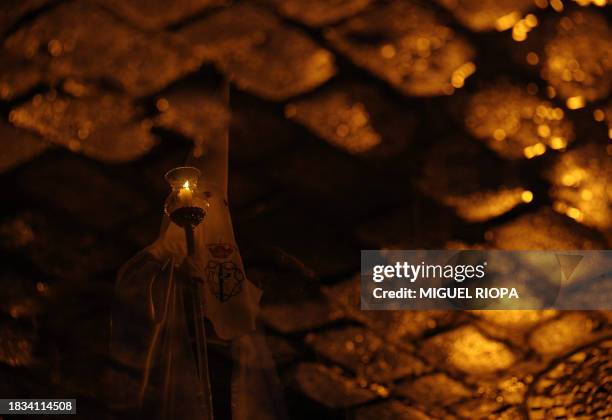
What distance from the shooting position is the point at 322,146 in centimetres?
48

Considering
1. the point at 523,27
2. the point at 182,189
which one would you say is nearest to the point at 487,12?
the point at 523,27

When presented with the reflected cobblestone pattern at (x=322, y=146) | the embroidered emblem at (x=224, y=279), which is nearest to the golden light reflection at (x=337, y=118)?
the reflected cobblestone pattern at (x=322, y=146)

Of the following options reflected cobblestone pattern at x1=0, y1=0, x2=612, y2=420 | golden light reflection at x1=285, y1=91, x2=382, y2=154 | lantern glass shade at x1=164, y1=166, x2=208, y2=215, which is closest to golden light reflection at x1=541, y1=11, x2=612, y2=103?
reflected cobblestone pattern at x1=0, y1=0, x2=612, y2=420

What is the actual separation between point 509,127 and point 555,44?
55 millimetres

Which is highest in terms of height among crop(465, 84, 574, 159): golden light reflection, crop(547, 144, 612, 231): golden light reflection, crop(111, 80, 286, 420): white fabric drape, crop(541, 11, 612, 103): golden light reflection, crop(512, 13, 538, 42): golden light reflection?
crop(512, 13, 538, 42): golden light reflection

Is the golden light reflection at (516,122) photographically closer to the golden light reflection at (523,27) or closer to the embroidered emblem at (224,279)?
the golden light reflection at (523,27)

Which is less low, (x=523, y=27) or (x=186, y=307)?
(x=523, y=27)

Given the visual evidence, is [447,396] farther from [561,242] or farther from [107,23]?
[107,23]

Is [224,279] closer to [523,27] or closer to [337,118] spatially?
[337,118]

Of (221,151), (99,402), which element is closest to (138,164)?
(221,151)

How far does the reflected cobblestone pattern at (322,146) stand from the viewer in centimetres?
47

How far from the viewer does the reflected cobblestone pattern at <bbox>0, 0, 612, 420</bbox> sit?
47 centimetres

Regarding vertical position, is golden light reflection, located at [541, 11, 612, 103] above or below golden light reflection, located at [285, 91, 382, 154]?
above

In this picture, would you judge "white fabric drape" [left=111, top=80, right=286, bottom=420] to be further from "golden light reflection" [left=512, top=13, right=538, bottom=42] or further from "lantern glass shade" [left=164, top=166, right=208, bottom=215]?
"golden light reflection" [left=512, top=13, right=538, bottom=42]
